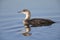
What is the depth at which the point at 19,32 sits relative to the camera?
9.52m

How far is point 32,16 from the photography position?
1225cm

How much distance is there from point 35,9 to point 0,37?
472 cm

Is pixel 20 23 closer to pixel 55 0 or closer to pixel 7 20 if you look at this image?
pixel 7 20

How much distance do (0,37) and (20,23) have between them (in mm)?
2006

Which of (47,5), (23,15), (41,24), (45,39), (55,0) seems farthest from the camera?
(55,0)

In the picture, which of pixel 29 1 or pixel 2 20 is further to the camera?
pixel 29 1

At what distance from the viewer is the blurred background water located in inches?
353

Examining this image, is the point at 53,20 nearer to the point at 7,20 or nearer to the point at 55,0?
the point at 7,20

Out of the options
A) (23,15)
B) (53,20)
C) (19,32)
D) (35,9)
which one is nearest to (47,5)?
(35,9)

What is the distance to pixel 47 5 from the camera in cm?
1420

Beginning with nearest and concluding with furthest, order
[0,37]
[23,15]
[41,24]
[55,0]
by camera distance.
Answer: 1. [0,37]
2. [41,24]
3. [23,15]
4. [55,0]

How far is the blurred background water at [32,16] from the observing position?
353 inches

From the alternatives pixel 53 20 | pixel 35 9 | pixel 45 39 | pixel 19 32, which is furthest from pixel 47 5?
pixel 45 39

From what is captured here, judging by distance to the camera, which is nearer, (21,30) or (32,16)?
(21,30)
